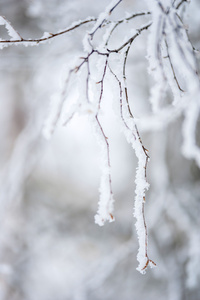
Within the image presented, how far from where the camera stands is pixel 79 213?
19.4 feet

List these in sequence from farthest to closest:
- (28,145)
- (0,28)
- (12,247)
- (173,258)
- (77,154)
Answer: (77,154), (12,247), (173,258), (28,145), (0,28)

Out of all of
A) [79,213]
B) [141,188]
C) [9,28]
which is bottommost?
[141,188]

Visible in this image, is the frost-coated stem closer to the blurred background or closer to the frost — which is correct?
the blurred background

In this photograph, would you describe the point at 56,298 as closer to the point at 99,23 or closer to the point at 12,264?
the point at 12,264

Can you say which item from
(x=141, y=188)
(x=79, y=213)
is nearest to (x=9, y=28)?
(x=141, y=188)

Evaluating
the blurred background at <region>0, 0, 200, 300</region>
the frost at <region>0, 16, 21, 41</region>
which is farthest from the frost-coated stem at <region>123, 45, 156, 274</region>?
the frost at <region>0, 16, 21, 41</region>

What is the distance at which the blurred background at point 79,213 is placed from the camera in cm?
236

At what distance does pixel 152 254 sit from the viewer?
332 centimetres

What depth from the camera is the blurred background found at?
7.73ft

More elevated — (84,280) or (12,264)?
(12,264)

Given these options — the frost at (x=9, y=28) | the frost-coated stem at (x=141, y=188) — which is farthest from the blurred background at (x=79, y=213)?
the frost at (x=9, y=28)

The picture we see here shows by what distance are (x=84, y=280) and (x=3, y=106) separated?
7.76m

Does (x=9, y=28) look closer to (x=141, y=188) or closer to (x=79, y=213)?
(x=141, y=188)

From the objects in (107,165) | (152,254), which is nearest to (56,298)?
(152,254)
